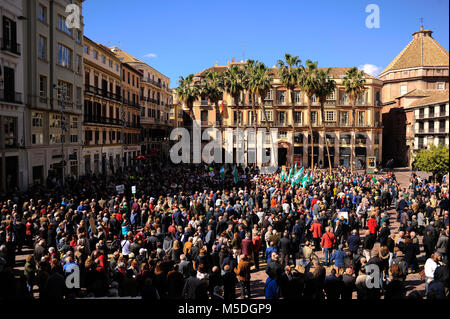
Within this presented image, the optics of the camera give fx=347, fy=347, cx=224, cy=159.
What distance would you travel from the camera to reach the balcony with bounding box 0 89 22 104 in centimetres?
2468

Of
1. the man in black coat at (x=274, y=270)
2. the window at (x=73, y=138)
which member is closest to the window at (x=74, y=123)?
the window at (x=73, y=138)

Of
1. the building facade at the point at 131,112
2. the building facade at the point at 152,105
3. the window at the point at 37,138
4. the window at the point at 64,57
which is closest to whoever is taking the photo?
the window at the point at 37,138

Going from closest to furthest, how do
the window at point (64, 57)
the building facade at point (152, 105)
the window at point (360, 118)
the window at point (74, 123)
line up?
the window at point (64, 57)
the window at point (74, 123)
the window at point (360, 118)
the building facade at point (152, 105)

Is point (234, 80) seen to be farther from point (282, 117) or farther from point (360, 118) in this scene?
point (360, 118)

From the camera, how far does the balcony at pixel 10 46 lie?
2448 centimetres

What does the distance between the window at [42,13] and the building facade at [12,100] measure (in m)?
2.30

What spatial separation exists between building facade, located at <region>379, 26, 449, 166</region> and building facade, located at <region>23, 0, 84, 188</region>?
46.5 metres

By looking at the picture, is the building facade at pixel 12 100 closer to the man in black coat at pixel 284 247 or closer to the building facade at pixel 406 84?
the man in black coat at pixel 284 247

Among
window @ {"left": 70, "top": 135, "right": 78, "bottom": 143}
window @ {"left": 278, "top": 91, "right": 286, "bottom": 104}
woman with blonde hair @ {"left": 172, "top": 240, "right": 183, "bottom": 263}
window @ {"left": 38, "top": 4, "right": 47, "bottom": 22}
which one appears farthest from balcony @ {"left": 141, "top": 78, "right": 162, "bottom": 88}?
woman with blonde hair @ {"left": 172, "top": 240, "right": 183, "bottom": 263}

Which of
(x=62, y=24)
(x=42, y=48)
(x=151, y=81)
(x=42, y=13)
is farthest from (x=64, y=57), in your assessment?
(x=151, y=81)

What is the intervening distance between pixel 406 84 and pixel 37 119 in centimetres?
5674

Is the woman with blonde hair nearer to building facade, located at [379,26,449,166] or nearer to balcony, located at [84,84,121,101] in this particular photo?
balcony, located at [84,84,121,101]
